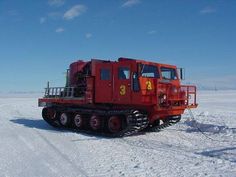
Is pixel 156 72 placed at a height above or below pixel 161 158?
above

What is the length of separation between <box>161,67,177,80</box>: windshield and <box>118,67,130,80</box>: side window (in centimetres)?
157

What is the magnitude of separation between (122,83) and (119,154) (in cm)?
457

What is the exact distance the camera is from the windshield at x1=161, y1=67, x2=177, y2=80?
1504cm

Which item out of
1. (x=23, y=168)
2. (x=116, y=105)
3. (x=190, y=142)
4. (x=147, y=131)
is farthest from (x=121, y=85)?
(x=23, y=168)

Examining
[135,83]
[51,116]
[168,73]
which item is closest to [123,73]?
[135,83]

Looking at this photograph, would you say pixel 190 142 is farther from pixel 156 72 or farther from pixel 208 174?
pixel 208 174

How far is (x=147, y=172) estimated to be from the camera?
318 inches

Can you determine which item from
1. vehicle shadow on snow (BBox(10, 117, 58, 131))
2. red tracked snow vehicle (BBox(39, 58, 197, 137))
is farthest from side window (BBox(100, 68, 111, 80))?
vehicle shadow on snow (BBox(10, 117, 58, 131))

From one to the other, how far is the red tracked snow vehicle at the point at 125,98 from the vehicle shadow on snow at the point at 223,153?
3.42 meters

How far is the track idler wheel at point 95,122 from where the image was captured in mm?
14953

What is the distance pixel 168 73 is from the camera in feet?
50.2

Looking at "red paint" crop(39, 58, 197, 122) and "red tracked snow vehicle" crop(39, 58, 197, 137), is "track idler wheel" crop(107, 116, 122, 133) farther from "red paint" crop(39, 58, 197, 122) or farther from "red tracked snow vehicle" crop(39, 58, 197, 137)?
"red paint" crop(39, 58, 197, 122)

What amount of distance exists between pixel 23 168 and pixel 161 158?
10.8 feet

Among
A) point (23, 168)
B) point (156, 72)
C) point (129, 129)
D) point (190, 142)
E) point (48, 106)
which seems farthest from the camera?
point (48, 106)
